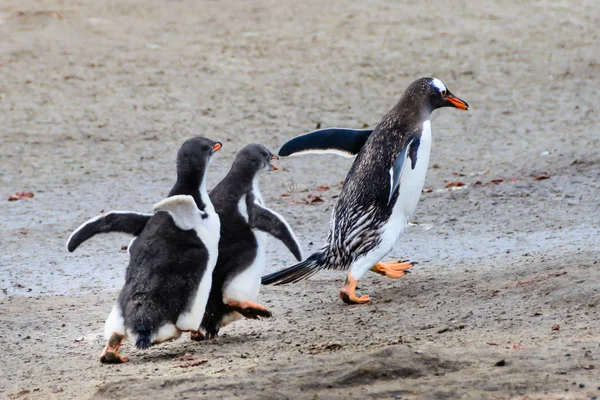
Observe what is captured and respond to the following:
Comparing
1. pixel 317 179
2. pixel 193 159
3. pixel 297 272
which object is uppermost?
pixel 193 159

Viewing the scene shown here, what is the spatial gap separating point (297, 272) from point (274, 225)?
0.84 metres

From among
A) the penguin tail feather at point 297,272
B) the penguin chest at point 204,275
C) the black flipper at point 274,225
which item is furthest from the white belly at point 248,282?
the penguin tail feather at point 297,272

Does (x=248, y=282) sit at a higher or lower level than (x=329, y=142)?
lower

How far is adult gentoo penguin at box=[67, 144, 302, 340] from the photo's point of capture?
5.16 m

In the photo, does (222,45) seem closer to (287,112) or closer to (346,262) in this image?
(287,112)

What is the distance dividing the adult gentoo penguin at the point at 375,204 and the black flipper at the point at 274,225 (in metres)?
0.67

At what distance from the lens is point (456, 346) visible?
14.1ft

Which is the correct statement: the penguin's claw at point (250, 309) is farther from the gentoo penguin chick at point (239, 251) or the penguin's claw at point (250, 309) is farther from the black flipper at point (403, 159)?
the black flipper at point (403, 159)

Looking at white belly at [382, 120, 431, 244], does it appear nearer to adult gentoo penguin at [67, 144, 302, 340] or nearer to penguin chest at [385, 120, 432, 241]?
penguin chest at [385, 120, 432, 241]

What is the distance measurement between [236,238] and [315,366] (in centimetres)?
149

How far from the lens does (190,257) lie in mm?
4875

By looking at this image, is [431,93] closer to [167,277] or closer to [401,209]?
[401,209]

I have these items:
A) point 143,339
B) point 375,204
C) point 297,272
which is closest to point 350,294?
point 297,272

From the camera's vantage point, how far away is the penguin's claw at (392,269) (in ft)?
20.1
